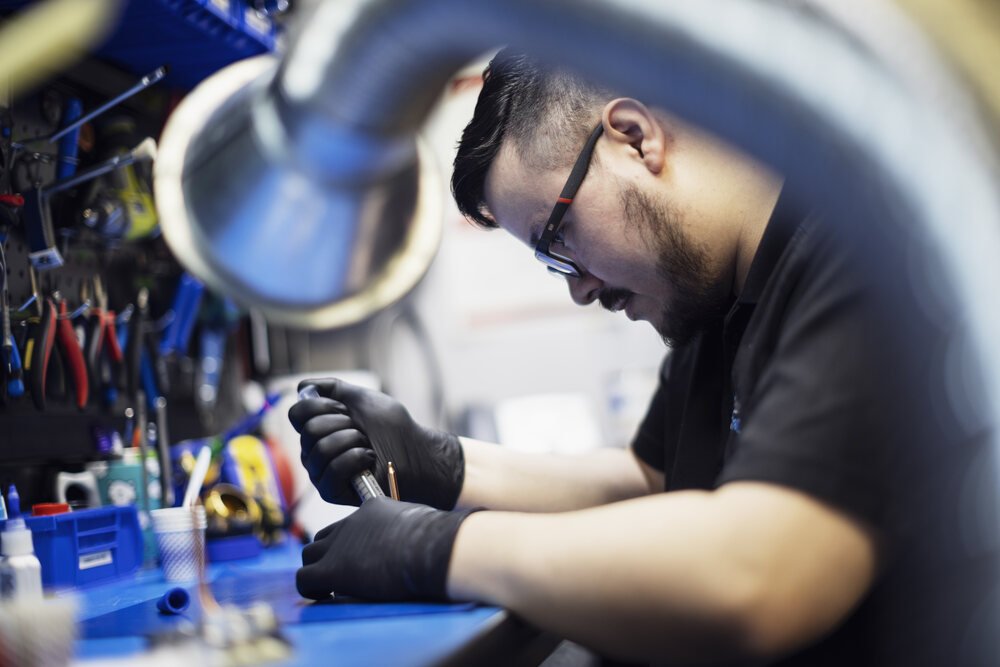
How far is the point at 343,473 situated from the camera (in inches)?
40.3

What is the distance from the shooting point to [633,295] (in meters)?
1.10

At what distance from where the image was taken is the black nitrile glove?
76 centimetres

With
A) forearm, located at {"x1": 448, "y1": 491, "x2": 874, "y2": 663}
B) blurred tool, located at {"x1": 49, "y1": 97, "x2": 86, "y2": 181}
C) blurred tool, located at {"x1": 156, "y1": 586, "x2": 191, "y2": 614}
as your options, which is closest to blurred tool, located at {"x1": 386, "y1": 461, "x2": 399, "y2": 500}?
blurred tool, located at {"x1": 156, "y1": 586, "x2": 191, "y2": 614}

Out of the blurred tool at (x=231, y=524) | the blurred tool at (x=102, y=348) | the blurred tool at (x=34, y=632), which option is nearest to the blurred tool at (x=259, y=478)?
the blurred tool at (x=231, y=524)

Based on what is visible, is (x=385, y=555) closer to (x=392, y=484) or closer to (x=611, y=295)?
(x=392, y=484)

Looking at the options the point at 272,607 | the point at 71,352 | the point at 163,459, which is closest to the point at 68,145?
the point at 71,352

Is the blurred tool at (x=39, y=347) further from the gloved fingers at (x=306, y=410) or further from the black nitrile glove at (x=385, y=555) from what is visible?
the black nitrile glove at (x=385, y=555)

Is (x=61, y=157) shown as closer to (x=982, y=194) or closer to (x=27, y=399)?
(x=27, y=399)

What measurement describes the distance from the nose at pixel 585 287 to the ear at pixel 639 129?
0.19 m

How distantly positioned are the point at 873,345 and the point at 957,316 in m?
0.28

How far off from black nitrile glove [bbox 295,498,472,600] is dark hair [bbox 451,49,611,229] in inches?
17.7

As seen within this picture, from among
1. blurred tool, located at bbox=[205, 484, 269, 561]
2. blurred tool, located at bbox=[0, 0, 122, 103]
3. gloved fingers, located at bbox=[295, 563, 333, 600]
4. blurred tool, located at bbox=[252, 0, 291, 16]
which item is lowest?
blurred tool, located at bbox=[205, 484, 269, 561]

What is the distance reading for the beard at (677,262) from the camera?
3.20 ft

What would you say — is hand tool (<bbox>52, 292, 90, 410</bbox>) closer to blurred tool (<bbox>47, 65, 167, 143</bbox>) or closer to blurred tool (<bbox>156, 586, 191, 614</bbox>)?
blurred tool (<bbox>47, 65, 167, 143</bbox>)
